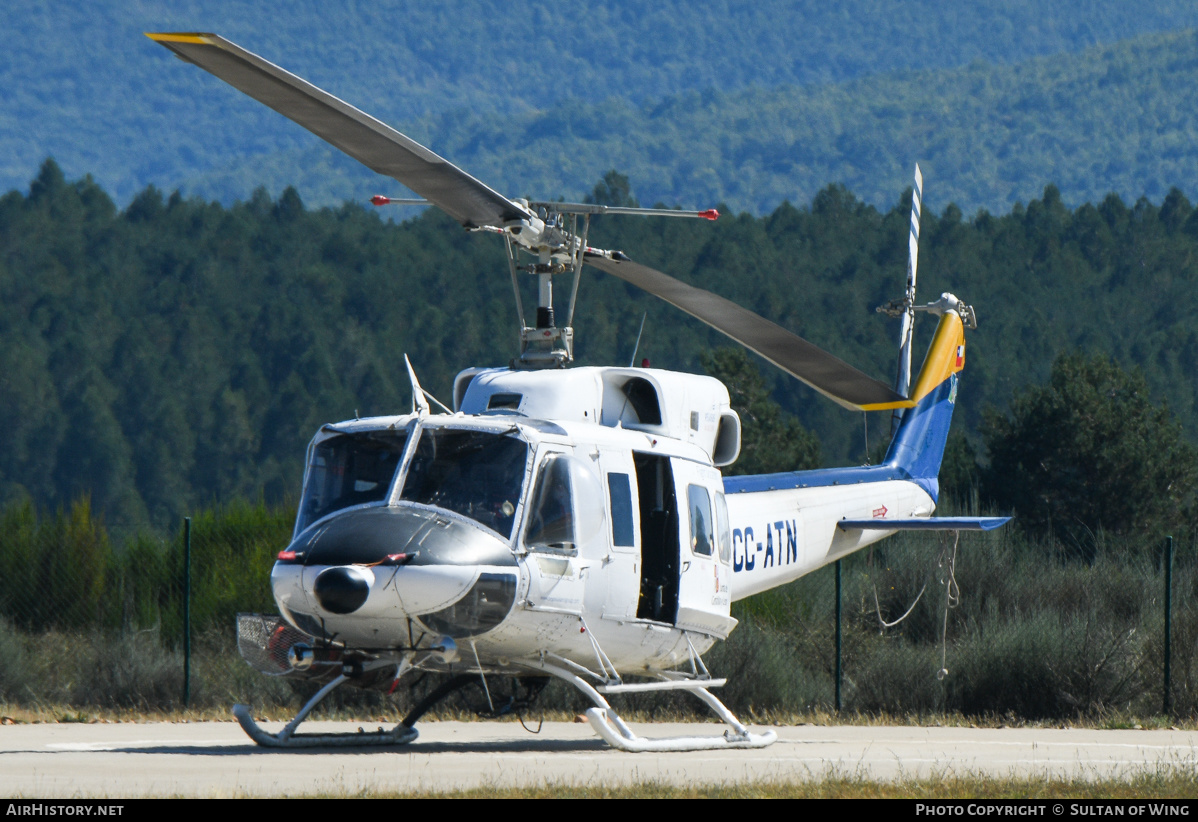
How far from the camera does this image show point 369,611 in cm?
907

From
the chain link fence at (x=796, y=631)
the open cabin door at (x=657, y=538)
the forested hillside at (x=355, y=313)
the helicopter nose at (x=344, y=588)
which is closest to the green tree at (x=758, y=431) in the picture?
the chain link fence at (x=796, y=631)

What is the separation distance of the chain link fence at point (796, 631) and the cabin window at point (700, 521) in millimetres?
2165

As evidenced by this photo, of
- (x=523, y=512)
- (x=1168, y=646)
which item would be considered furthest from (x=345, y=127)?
(x=1168, y=646)

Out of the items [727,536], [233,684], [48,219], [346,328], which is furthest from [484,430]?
[48,219]

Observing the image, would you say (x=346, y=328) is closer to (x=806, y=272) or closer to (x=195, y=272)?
(x=195, y=272)

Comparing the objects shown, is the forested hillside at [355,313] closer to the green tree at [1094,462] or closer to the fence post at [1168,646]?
the green tree at [1094,462]

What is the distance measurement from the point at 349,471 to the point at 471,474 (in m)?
0.81

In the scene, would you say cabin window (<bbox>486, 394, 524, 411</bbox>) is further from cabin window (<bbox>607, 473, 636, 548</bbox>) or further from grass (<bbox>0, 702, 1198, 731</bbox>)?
grass (<bbox>0, 702, 1198, 731</bbox>)

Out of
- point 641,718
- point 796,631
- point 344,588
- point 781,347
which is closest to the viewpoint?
point 344,588

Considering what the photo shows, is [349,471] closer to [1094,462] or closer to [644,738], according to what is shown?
[644,738]

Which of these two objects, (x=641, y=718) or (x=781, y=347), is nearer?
(x=781, y=347)

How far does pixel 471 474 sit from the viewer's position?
9703 mm

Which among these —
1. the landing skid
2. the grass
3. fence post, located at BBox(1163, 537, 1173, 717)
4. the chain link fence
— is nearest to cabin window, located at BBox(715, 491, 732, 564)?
the landing skid

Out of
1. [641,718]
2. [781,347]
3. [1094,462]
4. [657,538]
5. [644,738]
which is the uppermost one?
[781,347]
